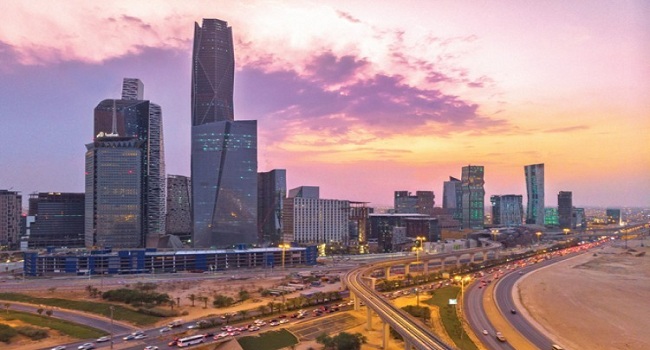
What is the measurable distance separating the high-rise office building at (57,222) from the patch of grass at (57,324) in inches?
4351

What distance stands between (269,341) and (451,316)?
2407 cm

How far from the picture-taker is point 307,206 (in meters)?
165

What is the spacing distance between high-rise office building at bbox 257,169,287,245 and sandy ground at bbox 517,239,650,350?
109 meters

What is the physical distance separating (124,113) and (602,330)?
15563cm

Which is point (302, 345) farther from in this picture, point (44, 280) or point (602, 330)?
point (44, 280)

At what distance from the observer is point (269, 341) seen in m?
47.3

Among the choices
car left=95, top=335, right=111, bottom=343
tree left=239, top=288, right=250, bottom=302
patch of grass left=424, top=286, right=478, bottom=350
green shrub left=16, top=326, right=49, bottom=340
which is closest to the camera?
patch of grass left=424, top=286, right=478, bottom=350

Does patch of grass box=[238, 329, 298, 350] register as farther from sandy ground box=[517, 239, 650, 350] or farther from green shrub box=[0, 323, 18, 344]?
sandy ground box=[517, 239, 650, 350]

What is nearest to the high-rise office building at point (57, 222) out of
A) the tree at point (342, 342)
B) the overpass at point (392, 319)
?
the overpass at point (392, 319)

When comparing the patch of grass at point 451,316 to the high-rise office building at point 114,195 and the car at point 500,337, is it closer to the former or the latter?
the car at point 500,337

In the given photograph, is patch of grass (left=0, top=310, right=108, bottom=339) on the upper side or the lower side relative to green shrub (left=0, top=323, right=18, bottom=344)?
lower

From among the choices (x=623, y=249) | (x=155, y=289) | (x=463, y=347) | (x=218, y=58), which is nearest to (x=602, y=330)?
(x=463, y=347)

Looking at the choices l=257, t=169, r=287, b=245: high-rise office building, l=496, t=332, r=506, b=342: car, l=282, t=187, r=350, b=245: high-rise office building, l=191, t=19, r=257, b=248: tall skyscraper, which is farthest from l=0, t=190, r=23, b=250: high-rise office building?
l=496, t=332, r=506, b=342: car

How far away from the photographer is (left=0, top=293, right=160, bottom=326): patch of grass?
56844 millimetres
